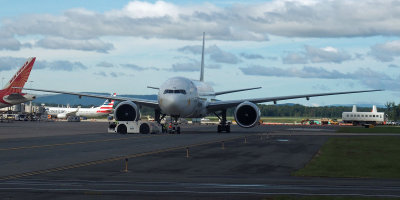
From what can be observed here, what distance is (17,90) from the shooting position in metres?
96.5

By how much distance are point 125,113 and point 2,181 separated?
44.6 m

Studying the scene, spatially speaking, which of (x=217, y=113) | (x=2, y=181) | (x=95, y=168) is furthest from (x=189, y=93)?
(x=2, y=181)

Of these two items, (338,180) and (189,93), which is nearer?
(338,180)

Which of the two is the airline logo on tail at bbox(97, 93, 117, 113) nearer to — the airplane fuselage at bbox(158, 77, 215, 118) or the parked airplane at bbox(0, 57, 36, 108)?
the parked airplane at bbox(0, 57, 36, 108)

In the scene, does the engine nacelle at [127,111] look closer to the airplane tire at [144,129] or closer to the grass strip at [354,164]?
the airplane tire at [144,129]

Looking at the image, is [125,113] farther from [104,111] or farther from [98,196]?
[104,111]

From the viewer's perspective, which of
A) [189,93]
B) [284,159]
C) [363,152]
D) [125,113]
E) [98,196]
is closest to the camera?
[98,196]

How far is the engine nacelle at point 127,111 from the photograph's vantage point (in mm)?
64250

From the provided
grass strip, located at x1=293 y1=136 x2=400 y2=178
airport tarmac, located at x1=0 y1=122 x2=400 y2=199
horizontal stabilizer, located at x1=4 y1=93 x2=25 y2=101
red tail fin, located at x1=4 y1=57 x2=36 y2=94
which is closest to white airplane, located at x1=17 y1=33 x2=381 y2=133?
grass strip, located at x1=293 y1=136 x2=400 y2=178

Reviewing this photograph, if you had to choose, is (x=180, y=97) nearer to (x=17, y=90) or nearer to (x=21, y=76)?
(x=17, y=90)

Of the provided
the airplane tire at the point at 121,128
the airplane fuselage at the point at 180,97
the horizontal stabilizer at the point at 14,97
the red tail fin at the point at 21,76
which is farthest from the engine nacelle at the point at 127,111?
the red tail fin at the point at 21,76

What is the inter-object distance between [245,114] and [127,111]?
12878 mm

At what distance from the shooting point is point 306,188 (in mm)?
19406

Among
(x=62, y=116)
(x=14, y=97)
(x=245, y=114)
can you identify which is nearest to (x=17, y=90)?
(x=14, y=97)
